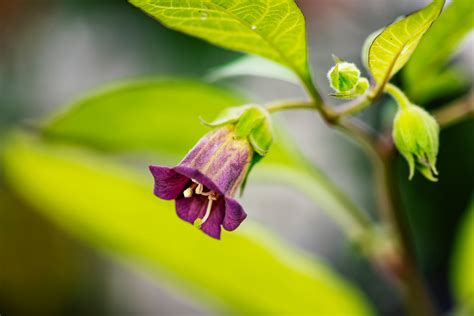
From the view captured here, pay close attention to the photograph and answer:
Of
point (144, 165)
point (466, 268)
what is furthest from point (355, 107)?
point (144, 165)

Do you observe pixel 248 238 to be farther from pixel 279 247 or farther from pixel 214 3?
pixel 214 3

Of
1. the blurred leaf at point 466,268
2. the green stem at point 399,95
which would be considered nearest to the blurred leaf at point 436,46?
the green stem at point 399,95

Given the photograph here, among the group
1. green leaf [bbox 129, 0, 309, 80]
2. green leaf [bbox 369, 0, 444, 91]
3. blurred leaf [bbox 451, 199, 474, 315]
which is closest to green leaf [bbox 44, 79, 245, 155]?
green leaf [bbox 129, 0, 309, 80]

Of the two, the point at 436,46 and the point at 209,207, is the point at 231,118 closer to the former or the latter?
the point at 209,207

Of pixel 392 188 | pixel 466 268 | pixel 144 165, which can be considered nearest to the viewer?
pixel 392 188

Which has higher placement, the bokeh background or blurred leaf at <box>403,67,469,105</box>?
blurred leaf at <box>403,67,469,105</box>

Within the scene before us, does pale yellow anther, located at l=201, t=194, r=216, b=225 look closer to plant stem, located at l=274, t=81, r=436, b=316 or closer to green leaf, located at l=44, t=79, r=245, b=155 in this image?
plant stem, located at l=274, t=81, r=436, b=316

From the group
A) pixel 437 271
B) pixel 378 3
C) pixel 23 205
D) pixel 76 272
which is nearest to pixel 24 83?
pixel 23 205
